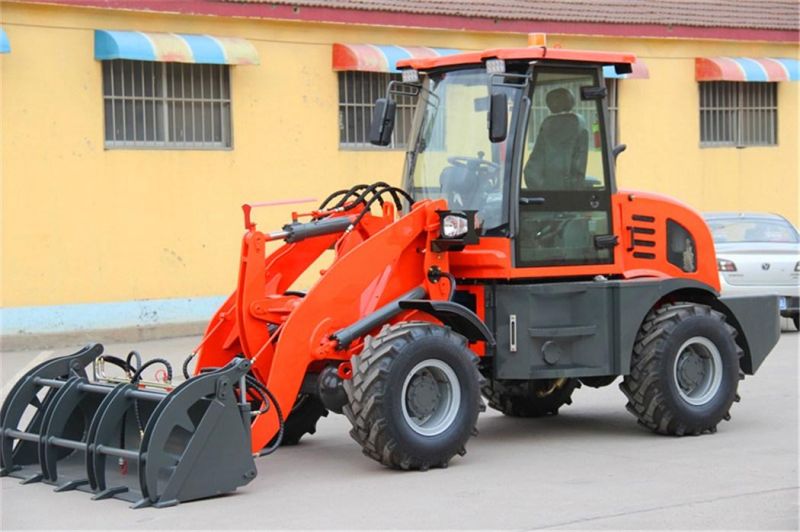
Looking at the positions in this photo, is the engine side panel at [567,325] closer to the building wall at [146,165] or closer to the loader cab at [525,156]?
the loader cab at [525,156]

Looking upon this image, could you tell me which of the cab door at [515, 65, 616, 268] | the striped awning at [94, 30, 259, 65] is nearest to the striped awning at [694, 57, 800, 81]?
the striped awning at [94, 30, 259, 65]

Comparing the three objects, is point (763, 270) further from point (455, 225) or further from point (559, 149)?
point (455, 225)

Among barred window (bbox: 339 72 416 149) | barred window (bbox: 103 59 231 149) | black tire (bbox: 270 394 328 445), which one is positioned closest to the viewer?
black tire (bbox: 270 394 328 445)

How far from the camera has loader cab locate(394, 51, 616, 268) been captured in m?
10.8

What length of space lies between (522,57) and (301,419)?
322cm

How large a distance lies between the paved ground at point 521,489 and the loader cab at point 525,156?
148 centimetres

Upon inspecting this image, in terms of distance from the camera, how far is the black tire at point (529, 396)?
12188 mm

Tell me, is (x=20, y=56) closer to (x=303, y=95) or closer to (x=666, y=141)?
(x=303, y=95)

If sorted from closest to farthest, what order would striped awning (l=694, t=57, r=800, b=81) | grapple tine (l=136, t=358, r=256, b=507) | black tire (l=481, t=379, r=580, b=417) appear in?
grapple tine (l=136, t=358, r=256, b=507)
black tire (l=481, t=379, r=580, b=417)
striped awning (l=694, t=57, r=800, b=81)

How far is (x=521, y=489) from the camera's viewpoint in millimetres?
9352

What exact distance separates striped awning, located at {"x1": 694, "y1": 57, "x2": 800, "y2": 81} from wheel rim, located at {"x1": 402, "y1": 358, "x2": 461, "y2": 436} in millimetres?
16271

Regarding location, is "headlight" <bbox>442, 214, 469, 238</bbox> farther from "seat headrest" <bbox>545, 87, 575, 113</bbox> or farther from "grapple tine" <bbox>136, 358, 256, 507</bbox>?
"grapple tine" <bbox>136, 358, 256, 507</bbox>

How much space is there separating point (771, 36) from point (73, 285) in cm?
1379

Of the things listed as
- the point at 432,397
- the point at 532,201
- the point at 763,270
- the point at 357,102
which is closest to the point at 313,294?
the point at 432,397
